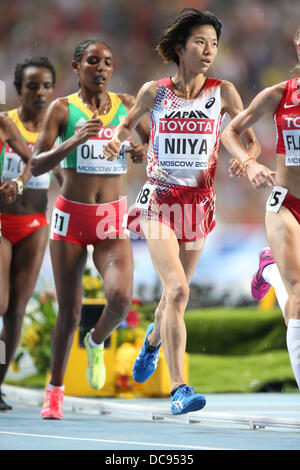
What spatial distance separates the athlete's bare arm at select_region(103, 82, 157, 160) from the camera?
4609 millimetres

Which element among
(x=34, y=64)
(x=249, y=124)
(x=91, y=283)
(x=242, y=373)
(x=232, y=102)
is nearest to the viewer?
(x=249, y=124)

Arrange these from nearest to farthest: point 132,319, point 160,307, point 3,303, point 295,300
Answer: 1. point 295,300
2. point 160,307
3. point 3,303
4. point 132,319

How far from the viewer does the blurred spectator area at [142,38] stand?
39.1 ft

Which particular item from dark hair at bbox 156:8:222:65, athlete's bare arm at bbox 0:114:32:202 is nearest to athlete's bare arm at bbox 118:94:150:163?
dark hair at bbox 156:8:222:65

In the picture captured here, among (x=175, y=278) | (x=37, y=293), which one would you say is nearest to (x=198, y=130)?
(x=175, y=278)

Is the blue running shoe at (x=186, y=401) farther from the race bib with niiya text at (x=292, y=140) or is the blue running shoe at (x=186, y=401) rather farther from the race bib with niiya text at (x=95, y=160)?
the race bib with niiya text at (x=95, y=160)

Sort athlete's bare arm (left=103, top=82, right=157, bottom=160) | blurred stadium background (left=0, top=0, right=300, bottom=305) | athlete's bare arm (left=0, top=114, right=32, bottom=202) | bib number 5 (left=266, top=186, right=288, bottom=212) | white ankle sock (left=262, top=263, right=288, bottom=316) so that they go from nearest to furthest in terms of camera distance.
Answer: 1. bib number 5 (left=266, top=186, right=288, bottom=212)
2. athlete's bare arm (left=103, top=82, right=157, bottom=160)
3. white ankle sock (left=262, top=263, right=288, bottom=316)
4. athlete's bare arm (left=0, top=114, right=32, bottom=202)
5. blurred stadium background (left=0, top=0, right=300, bottom=305)

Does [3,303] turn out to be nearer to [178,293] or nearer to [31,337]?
[178,293]

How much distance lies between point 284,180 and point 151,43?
28.6ft

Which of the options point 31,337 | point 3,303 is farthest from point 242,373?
point 3,303

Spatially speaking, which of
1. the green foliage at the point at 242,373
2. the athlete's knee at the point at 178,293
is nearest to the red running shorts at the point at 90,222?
the athlete's knee at the point at 178,293

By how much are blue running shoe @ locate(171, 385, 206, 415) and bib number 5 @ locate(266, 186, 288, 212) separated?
3.09 ft

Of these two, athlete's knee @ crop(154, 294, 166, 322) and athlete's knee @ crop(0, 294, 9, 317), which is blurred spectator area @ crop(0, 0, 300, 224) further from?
athlete's knee @ crop(154, 294, 166, 322)

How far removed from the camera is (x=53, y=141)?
544 centimetres
